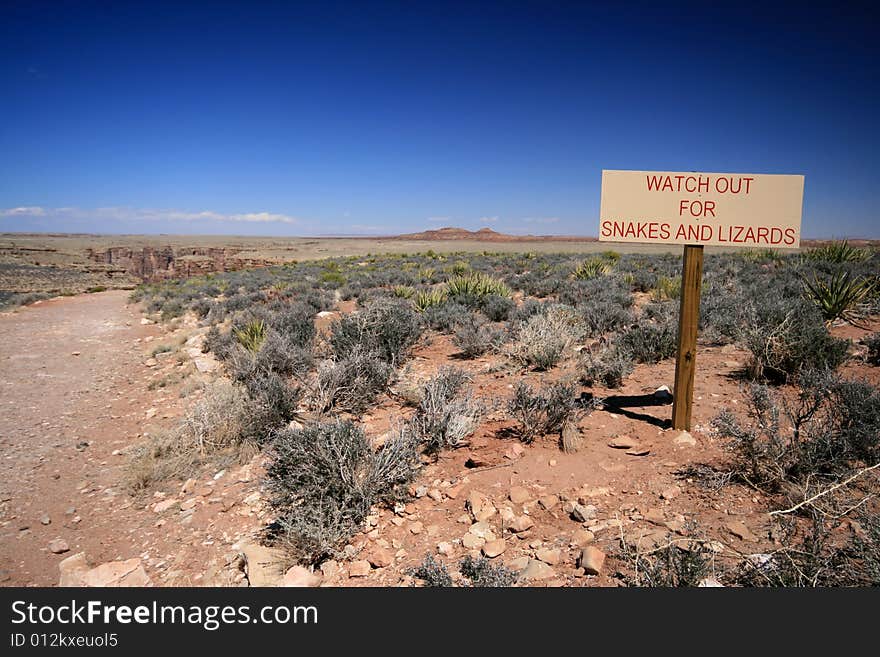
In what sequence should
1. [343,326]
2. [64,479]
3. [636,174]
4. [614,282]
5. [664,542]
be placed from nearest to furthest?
[664,542]
[636,174]
[64,479]
[343,326]
[614,282]

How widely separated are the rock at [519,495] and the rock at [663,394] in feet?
7.27

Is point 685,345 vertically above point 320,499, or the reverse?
point 685,345

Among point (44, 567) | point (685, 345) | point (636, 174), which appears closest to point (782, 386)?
point (685, 345)

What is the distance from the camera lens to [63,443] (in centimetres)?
539

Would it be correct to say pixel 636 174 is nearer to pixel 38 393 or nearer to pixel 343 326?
pixel 343 326

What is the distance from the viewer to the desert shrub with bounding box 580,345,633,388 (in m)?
5.14

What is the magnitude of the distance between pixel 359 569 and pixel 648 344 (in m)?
4.84

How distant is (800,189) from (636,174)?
3.90ft

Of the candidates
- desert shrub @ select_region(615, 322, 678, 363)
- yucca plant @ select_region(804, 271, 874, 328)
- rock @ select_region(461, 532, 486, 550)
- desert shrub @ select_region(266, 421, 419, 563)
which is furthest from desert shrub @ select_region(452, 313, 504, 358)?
yucca plant @ select_region(804, 271, 874, 328)

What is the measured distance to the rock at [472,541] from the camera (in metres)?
2.80

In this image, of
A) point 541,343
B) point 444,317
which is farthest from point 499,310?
point 541,343

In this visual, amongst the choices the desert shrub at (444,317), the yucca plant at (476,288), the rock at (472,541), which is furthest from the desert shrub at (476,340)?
the rock at (472,541)

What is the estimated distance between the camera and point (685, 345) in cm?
389

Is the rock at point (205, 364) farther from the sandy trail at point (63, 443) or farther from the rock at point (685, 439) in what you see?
the rock at point (685, 439)
